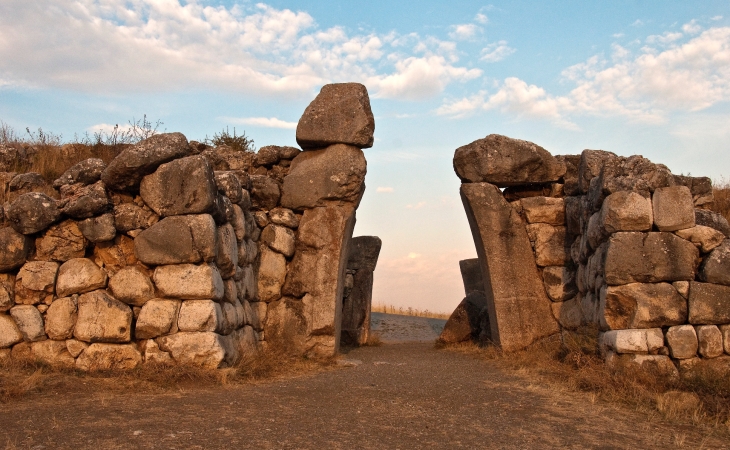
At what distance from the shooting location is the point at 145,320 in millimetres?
7668

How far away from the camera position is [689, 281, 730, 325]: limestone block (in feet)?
24.2

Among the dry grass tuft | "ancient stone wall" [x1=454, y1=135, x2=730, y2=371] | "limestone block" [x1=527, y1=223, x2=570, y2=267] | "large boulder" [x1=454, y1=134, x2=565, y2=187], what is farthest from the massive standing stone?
the dry grass tuft

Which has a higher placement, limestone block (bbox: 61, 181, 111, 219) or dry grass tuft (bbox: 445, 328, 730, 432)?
limestone block (bbox: 61, 181, 111, 219)

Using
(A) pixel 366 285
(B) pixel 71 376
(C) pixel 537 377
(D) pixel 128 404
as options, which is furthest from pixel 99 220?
(A) pixel 366 285

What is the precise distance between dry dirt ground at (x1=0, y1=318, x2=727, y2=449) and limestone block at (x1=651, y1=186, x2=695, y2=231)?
2.26m

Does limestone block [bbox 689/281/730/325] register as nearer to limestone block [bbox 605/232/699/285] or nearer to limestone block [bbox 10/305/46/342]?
limestone block [bbox 605/232/699/285]

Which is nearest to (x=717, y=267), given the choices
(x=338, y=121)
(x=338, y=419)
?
(x=338, y=419)

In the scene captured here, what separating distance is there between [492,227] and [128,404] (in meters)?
6.49

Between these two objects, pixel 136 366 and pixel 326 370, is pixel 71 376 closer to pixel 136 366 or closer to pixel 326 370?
pixel 136 366

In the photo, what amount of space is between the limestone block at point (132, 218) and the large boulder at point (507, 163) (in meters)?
5.25

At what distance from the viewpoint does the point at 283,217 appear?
10.5 m

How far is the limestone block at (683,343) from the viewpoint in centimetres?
731

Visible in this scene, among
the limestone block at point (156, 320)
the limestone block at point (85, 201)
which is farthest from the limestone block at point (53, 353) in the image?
the limestone block at point (85, 201)

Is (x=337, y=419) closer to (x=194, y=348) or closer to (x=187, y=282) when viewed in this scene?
(x=194, y=348)
